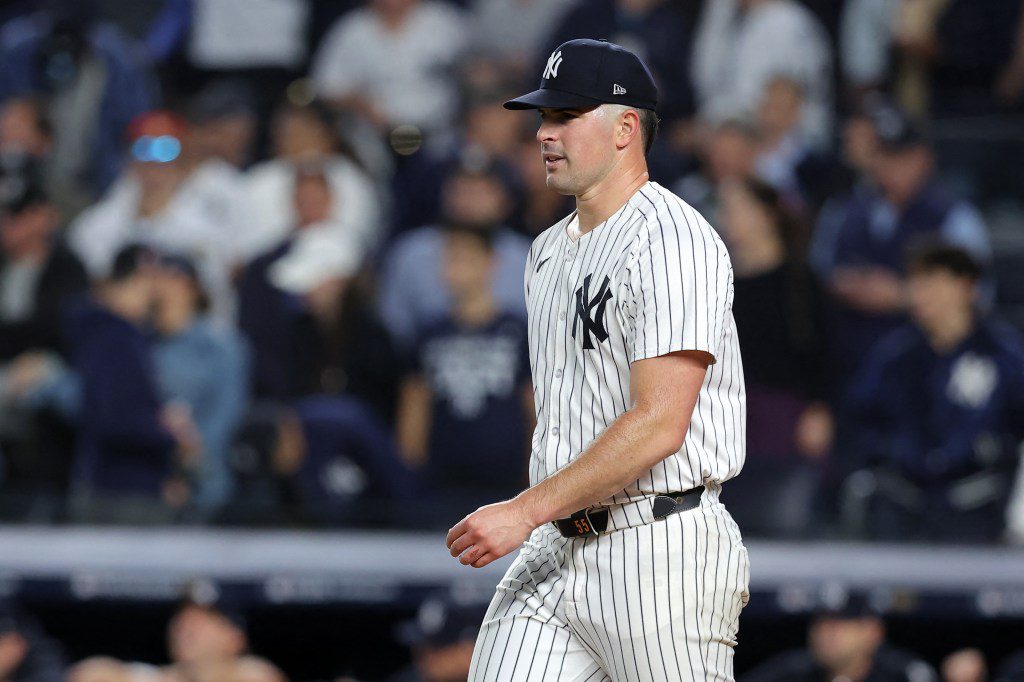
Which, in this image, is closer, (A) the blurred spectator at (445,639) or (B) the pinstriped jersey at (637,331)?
(B) the pinstriped jersey at (637,331)

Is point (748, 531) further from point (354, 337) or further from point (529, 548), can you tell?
point (529, 548)

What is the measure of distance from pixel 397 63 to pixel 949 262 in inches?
113

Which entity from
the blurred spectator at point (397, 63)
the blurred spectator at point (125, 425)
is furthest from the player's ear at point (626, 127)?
the blurred spectator at point (397, 63)

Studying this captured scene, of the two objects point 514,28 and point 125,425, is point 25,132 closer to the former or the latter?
point 125,425

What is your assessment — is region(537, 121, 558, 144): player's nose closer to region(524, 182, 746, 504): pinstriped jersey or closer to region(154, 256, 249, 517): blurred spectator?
region(524, 182, 746, 504): pinstriped jersey

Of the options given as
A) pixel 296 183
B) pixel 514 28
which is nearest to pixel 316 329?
pixel 296 183

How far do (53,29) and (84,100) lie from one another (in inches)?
17.0

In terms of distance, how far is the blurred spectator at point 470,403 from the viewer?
5395mm

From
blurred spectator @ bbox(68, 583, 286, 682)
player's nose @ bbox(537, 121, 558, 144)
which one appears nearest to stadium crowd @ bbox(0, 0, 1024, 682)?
blurred spectator @ bbox(68, 583, 286, 682)

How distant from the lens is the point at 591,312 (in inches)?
89.1

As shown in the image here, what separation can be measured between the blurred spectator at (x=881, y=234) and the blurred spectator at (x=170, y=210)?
2.51 m

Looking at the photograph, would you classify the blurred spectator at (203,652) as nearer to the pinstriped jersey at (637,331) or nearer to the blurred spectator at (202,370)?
the blurred spectator at (202,370)

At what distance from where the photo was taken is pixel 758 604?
16.6 feet

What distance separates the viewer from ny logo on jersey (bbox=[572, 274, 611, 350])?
2250 millimetres
